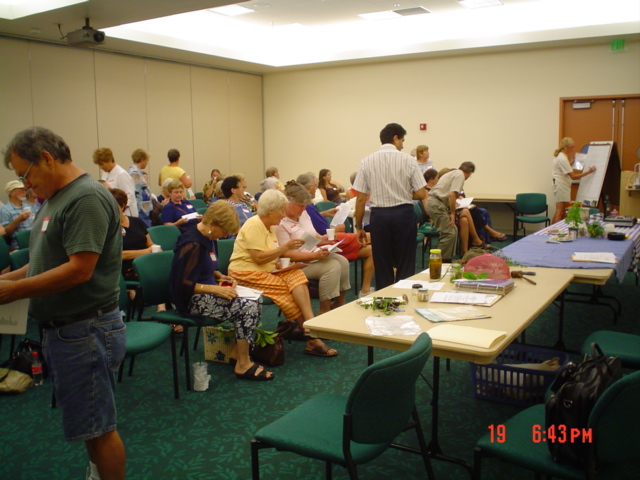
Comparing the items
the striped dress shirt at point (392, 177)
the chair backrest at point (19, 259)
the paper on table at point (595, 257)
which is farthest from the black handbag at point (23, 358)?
the paper on table at point (595, 257)

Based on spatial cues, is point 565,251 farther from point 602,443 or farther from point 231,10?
point 231,10

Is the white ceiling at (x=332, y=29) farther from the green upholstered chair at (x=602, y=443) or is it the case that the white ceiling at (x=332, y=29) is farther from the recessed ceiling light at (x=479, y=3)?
the green upholstered chair at (x=602, y=443)

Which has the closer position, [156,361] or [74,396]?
[74,396]

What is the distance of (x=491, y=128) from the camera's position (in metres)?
10.6

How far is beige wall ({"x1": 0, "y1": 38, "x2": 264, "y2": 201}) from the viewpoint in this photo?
8.39 meters

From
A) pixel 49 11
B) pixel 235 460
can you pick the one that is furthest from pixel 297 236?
pixel 49 11

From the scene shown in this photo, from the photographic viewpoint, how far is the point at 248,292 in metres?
3.95

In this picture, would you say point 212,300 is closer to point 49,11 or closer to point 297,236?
point 297,236

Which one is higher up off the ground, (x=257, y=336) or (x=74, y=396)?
(x=74, y=396)

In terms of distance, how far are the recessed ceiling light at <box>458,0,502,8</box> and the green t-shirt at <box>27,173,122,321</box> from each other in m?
8.23

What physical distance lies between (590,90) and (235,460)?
30.4 feet

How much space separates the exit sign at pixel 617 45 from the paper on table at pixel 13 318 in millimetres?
9836

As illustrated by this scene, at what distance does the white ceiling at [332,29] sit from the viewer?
28.4 ft

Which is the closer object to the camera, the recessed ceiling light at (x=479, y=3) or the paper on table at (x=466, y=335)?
the paper on table at (x=466, y=335)
